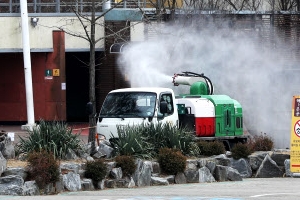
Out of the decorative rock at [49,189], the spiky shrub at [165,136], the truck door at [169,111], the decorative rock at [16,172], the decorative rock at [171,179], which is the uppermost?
the truck door at [169,111]

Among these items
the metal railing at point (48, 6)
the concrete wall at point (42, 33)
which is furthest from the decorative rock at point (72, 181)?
the metal railing at point (48, 6)

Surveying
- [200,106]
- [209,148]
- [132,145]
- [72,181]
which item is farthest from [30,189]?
[200,106]

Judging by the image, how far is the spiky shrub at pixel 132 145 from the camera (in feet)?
68.8

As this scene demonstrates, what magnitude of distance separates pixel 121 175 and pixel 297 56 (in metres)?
22.0

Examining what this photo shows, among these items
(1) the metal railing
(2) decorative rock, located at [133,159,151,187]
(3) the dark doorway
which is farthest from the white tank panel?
(3) the dark doorway

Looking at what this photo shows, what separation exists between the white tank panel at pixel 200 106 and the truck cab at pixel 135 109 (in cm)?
106

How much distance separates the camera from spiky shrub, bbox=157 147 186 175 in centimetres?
2076

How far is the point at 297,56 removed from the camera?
4006 centimetres

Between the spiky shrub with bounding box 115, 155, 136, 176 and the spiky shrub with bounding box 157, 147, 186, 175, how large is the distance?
1.16 m

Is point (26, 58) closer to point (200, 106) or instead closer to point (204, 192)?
point (200, 106)

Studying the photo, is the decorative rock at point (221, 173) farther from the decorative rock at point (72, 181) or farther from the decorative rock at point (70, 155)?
the decorative rock at point (72, 181)

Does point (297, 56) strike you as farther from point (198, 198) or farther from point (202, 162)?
point (198, 198)

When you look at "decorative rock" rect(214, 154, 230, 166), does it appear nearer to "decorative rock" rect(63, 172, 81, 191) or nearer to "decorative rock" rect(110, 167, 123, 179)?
"decorative rock" rect(110, 167, 123, 179)

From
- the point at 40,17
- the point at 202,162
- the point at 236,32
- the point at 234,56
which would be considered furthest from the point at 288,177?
the point at 40,17
